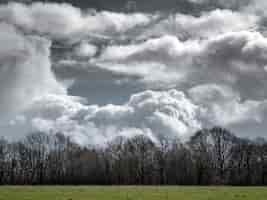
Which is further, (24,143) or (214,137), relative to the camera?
(24,143)

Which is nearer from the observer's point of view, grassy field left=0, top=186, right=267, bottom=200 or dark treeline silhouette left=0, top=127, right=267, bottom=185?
grassy field left=0, top=186, right=267, bottom=200

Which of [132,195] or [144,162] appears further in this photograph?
[144,162]

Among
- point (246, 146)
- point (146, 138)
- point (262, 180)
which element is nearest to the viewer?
point (262, 180)

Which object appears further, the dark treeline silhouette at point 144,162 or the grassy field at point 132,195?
the dark treeline silhouette at point 144,162

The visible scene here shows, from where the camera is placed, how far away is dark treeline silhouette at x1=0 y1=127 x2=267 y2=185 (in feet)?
360

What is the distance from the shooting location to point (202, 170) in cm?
10869

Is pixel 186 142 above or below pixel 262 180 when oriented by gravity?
above

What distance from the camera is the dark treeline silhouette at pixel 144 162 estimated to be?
360ft

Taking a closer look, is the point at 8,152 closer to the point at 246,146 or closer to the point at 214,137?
the point at 214,137

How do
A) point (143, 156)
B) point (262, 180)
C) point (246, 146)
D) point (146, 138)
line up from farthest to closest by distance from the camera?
point (146, 138), point (143, 156), point (246, 146), point (262, 180)

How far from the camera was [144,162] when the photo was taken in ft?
398

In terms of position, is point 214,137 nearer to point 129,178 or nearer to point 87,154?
point 129,178

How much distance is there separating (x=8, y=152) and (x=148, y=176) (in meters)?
49.6

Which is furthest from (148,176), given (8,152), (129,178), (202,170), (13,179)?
(8,152)
